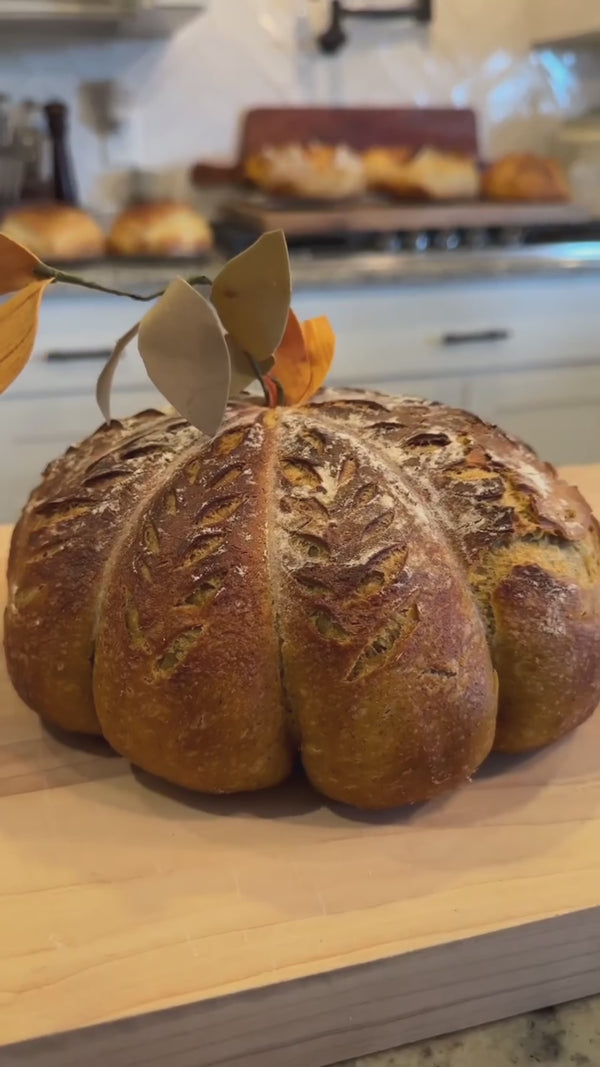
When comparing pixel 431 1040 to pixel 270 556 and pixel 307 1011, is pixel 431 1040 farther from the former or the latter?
pixel 270 556

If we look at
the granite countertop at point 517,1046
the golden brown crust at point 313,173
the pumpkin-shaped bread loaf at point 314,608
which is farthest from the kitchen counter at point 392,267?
the granite countertop at point 517,1046

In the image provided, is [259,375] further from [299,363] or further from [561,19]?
[561,19]

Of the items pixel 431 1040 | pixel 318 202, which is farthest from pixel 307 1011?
pixel 318 202

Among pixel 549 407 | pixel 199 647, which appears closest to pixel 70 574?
pixel 199 647

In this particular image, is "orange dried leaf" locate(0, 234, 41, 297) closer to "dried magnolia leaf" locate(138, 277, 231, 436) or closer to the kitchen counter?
"dried magnolia leaf" locate(138, 277, 231, 436)

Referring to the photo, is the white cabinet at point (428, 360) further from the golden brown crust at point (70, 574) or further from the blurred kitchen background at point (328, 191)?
the golden brown crust at point (70, 574)

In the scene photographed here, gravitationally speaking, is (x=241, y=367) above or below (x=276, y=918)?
above
